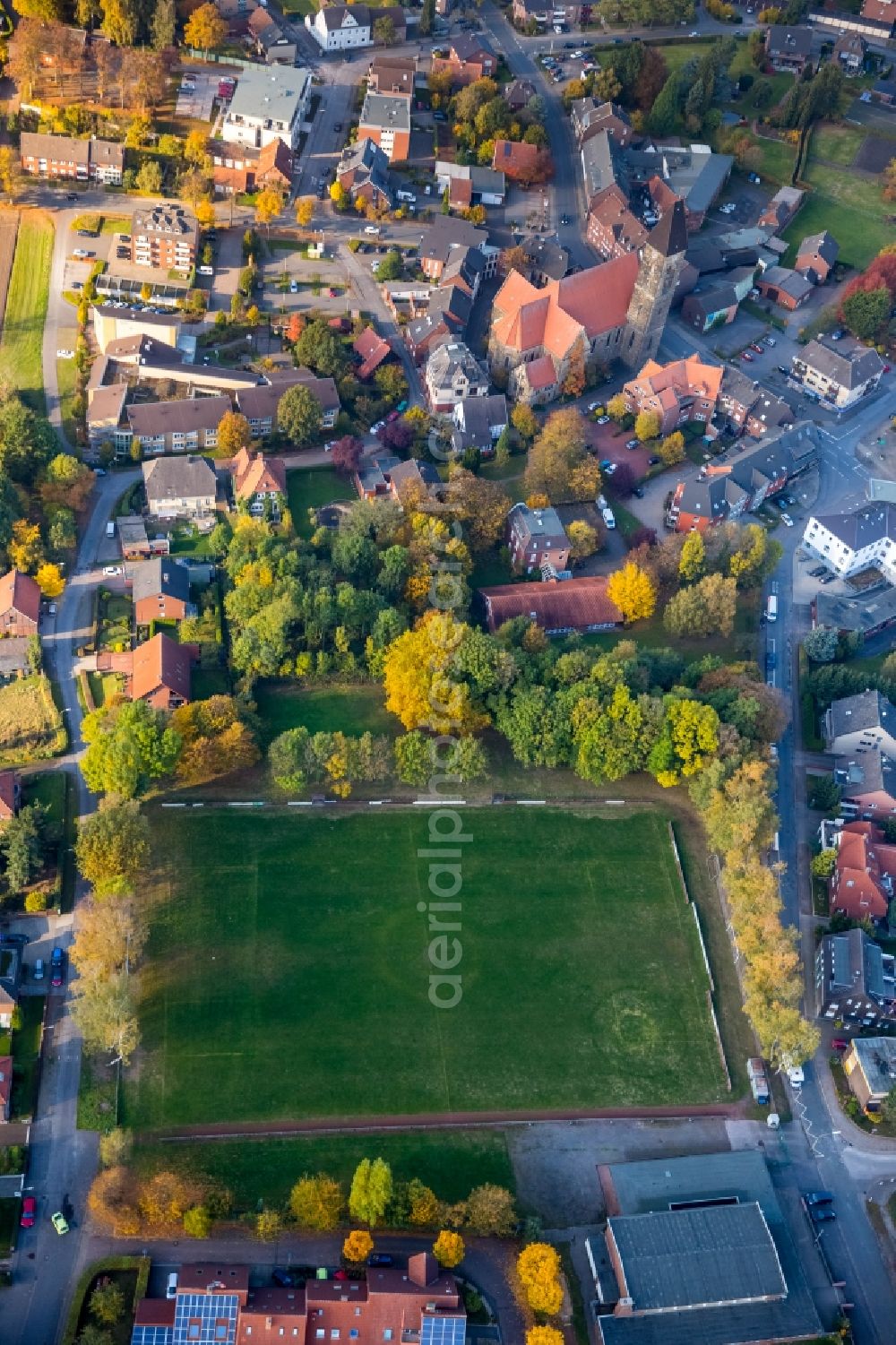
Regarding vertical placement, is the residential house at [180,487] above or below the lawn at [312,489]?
above

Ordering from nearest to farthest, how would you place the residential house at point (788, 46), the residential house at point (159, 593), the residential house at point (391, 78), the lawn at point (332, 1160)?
the lawn at point (332, 1160)
the residential house at point (159, 593)
the residential house at point (391, 78)
the residential house at point (788, 46)

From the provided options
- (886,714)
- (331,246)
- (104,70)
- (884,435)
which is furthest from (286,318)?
(886,714)

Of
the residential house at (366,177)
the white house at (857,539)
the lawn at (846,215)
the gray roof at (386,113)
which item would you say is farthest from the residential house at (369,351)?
the lawn at (846,215)

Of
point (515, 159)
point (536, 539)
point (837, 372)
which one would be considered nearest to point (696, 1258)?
point (536, 539)

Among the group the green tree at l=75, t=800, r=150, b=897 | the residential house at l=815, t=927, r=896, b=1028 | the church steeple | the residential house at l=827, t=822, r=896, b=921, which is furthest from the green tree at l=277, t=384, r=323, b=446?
the residential house at l=815, t=927, r=896, b=1028

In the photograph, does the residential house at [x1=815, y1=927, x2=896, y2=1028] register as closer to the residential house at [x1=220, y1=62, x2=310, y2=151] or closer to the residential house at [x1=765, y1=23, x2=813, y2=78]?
the residential house at [x1=220, y1=62, x2=310, y2=151]

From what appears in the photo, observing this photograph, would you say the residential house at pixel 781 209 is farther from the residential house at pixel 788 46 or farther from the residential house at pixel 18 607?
the residential house at pixel 18 607

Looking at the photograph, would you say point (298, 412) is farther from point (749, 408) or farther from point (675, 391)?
point (749, 408)
